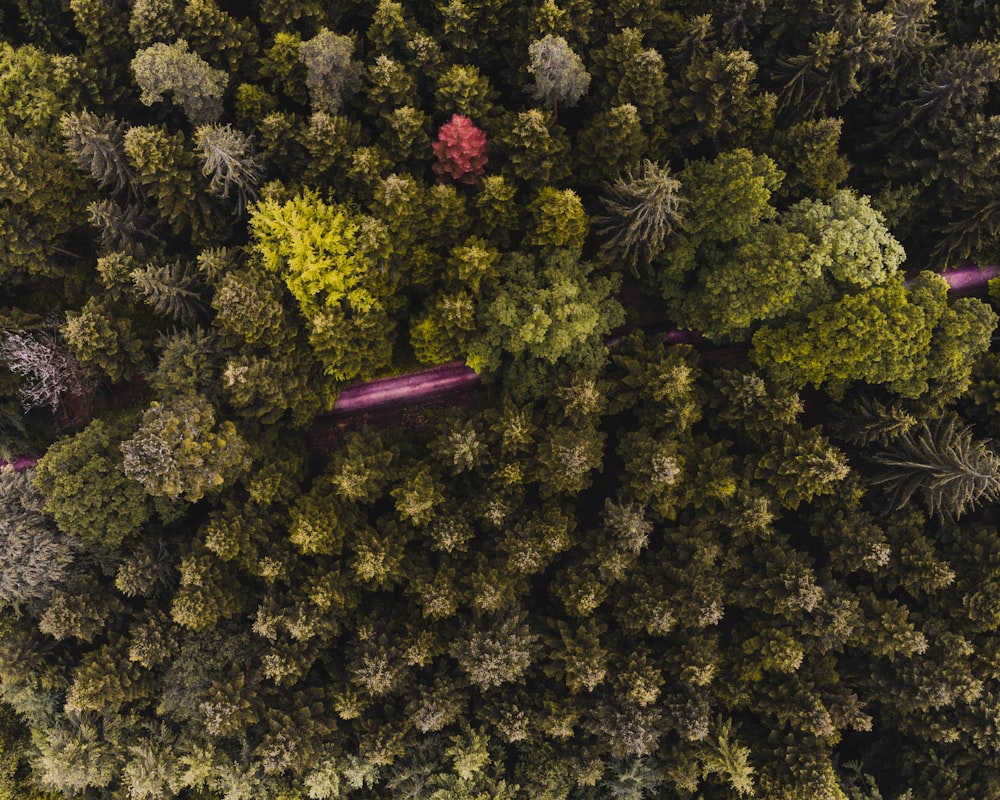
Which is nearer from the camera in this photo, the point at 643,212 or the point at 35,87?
the point at 643,212

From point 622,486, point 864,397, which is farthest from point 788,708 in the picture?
point 864,397

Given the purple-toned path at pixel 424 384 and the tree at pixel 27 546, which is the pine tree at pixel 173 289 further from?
the tree at pixel 27 546

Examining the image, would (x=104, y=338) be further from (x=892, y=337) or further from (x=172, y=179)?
(x=892, y=337)

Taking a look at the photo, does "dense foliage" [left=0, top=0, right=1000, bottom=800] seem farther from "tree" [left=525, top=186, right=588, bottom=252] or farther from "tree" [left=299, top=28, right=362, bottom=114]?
"tree" [left=525, top=186, right=588, bottom=252]

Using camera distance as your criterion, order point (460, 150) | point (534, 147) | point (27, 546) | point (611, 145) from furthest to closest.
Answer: point (611, 145) < point (534, 147) < point (460, 150) < point (27, 546)

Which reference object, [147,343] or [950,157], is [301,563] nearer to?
[147,343]

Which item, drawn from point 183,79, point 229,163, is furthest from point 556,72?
point 183,79
